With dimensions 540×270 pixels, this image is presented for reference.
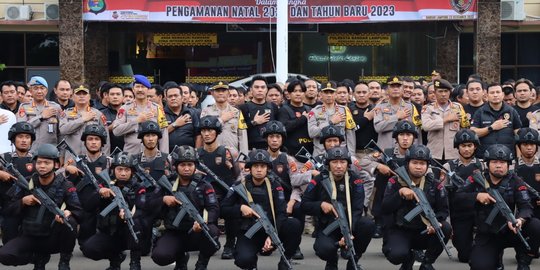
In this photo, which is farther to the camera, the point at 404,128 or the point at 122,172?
the point at 404,128

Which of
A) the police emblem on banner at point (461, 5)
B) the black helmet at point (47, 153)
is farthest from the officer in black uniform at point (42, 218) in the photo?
the police emblem on banner at point (461, 5)

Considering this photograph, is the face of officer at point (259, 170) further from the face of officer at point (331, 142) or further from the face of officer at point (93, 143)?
the face of officer at point (93, 143)

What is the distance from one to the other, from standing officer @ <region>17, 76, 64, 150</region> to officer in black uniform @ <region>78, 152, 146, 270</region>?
2.00 meters

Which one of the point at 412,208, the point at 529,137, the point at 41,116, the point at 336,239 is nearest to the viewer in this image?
the point at 412,208

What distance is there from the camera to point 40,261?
36.0 ft

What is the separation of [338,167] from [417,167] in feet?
2.59

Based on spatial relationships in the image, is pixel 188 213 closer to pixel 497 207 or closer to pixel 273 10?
pixel 497 207

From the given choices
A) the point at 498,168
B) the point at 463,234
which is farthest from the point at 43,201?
the point at 498,168

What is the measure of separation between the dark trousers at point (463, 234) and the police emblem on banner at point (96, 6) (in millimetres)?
11415

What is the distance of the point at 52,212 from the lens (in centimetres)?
1063

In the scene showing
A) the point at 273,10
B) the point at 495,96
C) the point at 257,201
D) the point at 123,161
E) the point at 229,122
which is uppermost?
the point at 273,10

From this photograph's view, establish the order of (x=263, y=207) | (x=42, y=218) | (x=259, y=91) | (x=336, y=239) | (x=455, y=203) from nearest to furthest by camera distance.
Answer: (x=42, y=218), (x=336, y=239), (x=263, y=207), (x=455, y=203), (x=259, y=91)

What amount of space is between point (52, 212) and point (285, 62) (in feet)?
25.2

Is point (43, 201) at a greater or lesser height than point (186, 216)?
greater
